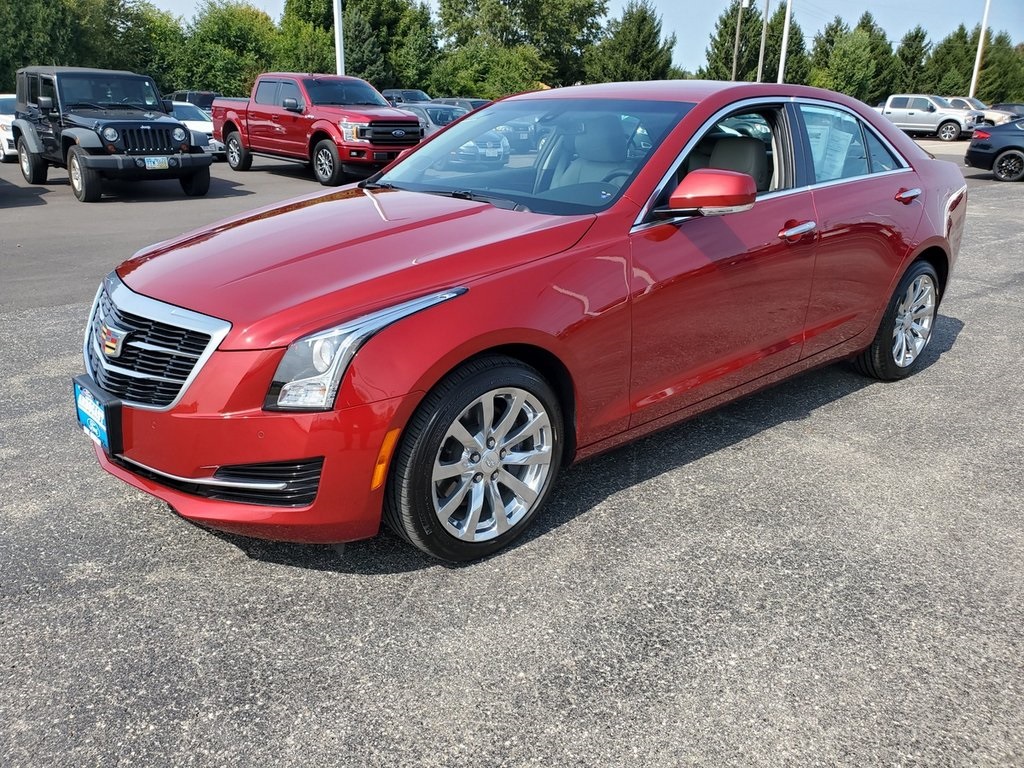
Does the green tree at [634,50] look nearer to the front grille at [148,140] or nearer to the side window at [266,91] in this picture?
the side window at [266,91]

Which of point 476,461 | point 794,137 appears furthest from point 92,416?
point 794,137

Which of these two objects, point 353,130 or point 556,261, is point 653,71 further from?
point 556,261

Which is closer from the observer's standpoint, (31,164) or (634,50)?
(31,164)

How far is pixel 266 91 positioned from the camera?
56.8 feet

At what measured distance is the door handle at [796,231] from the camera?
4.00 meters

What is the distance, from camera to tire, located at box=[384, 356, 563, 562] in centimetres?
287

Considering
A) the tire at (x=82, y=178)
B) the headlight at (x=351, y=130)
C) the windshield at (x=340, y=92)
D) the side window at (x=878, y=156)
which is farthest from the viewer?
the windshield at (x=340, y=92)

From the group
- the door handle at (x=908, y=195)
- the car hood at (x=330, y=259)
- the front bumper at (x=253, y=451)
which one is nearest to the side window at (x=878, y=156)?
the door handle at (x=908, y=195)

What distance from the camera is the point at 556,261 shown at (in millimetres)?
3166

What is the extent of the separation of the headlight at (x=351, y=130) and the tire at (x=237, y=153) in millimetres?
3723

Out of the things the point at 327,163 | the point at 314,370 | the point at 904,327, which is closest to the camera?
the point at 314,370

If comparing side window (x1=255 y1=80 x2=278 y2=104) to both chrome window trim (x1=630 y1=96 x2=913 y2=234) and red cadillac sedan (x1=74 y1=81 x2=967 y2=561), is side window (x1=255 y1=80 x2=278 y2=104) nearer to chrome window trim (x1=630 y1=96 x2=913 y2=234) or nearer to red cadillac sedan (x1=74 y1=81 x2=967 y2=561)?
red cadillac sedan (x1=74 y1=81 x2=967 y2=561)

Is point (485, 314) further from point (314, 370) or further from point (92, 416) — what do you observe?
point (92, 416)

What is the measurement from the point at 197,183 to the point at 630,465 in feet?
40.0
